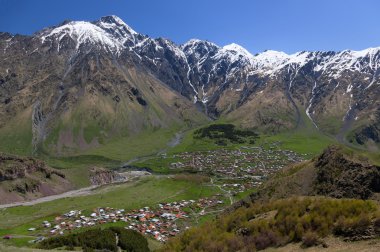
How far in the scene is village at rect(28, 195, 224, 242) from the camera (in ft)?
316

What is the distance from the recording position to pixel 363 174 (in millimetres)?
27844

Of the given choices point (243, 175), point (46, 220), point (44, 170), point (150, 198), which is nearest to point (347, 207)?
point (46, 220)

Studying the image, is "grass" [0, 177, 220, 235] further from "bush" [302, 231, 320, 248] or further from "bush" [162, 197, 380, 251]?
"bush" [302, 231, 320, 248]

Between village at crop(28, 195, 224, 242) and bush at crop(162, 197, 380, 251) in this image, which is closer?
bush at crop(162, 197, 380, 251)

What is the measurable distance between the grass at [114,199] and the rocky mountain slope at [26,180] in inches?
718

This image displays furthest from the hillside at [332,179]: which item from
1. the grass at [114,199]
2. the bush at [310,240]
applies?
the grass at [114,199]

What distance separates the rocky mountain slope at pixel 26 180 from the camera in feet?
486

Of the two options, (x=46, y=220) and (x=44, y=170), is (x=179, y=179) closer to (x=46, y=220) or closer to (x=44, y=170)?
(x=44, y=170)

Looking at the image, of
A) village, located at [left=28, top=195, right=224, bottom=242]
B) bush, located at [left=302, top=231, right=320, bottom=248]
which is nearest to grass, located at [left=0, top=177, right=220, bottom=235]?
village, located at [left=28, top=195, right=224, bottom=242]

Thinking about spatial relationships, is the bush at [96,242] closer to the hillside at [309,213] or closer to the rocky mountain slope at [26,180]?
the hillside at [309,213]

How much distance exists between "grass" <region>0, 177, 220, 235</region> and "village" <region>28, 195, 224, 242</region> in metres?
4.29

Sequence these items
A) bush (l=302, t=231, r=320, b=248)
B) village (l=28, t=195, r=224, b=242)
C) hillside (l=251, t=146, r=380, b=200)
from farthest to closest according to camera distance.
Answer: village (l=28, t=195, r=224, b=242) → hillside (l=251, t=146, r=380, b=200) → bush (l=302, t=231, r=320, b=248)

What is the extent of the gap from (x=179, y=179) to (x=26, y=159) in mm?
63428

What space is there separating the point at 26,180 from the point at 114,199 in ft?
137
